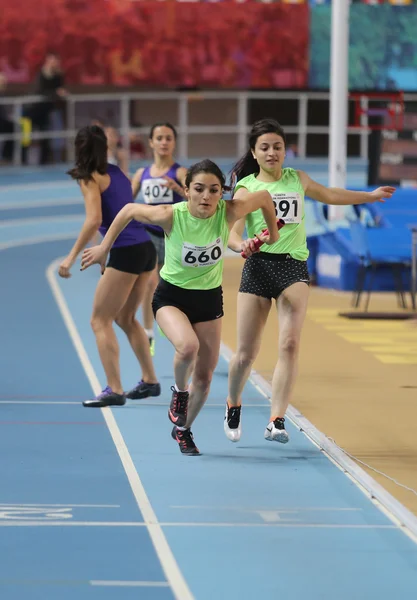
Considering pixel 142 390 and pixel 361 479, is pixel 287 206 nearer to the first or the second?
pixel 361 479

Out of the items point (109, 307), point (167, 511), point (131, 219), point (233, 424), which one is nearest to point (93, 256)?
point (131, 219)

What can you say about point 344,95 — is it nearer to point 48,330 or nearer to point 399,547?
point 48,330

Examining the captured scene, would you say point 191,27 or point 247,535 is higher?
point 191,27

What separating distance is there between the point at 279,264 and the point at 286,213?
1.07ft

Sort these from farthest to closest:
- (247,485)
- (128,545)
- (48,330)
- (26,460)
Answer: (48,330), (26,460), (247,485), (128,545)

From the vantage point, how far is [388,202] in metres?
20.1

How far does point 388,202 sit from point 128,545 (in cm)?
1339

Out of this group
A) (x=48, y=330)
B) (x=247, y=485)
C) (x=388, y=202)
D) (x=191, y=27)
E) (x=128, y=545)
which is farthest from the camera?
(x=191, y=27)

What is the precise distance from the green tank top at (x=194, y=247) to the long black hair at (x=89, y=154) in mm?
1663

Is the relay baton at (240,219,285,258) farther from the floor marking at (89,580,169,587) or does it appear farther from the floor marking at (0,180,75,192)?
the floor marking at (0,180,75,192)

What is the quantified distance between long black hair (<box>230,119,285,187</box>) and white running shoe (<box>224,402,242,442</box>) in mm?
1487

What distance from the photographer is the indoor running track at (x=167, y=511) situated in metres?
6.65

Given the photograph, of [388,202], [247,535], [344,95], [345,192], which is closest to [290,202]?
[345,192]

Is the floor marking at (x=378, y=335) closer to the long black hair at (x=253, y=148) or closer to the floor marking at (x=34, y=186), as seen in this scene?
the long black hair at (x=253, y=148)
